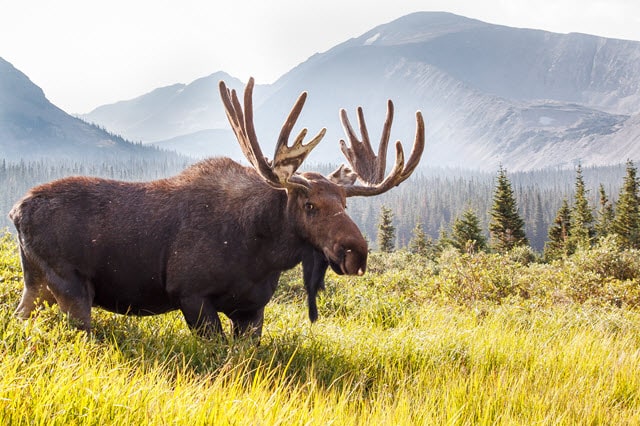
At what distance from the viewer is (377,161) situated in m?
5.86

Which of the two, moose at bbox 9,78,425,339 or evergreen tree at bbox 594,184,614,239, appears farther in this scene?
evergreen tree at bbox 594,184,614,239

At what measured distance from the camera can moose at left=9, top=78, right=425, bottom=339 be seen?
4727mm

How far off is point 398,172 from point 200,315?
96.0 inches

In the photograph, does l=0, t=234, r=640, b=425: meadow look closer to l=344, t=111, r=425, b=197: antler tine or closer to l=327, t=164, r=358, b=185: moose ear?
l=344, t=111, r=425, b=197: antler tine

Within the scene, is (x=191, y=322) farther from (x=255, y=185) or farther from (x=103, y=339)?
(x=255, y=185)

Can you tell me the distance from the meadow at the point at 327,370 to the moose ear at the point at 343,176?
1.54 meters

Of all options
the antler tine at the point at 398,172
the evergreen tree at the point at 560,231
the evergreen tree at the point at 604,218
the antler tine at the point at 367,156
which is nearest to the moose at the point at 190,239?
the antler tine at the point at 398,172

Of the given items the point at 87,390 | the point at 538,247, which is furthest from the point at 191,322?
the point at 538,247

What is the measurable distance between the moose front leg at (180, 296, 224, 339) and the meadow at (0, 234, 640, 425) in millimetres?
122

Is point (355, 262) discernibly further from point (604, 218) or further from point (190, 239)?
point (604, 218)

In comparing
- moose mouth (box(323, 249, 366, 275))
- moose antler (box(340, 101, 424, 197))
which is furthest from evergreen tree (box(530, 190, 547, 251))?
moose mouth (box(323, 249, 366, 275))

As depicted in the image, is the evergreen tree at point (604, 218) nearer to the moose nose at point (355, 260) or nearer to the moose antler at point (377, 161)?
the moose antler at point (377, 161)

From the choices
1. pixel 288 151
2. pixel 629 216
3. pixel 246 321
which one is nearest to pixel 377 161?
pixel 288 151

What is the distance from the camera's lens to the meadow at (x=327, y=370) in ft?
9.14
